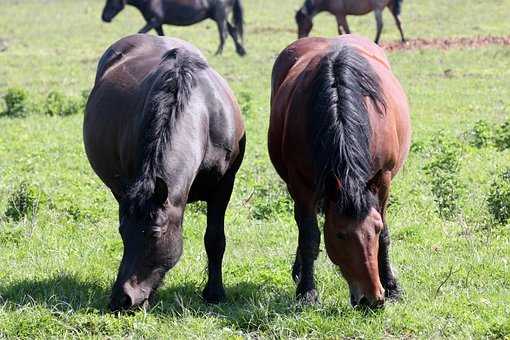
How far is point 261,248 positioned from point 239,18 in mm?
16760

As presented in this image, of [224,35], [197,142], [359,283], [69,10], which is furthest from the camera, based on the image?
[69,10]

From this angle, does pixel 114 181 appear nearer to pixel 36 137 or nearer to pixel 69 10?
pixel 36 137

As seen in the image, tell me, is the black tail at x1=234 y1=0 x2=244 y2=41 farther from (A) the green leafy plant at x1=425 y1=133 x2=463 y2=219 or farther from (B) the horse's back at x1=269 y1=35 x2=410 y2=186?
(B) the horse's back at x1=269 y1=35 x2=410 y2=186

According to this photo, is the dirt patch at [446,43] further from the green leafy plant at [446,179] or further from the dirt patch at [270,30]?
the green leafy plant at [446,179]

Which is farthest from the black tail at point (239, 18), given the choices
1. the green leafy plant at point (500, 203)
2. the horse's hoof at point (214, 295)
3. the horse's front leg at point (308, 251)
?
the horse's front leg at point (308, 251)

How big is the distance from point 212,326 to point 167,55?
2152mm

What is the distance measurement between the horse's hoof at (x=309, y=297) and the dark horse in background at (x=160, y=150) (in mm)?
612

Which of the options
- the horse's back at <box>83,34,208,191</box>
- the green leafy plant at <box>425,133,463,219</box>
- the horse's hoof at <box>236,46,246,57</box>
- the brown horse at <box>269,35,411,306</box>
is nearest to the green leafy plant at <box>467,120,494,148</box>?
the green leafy plant at <box>425,133,463,219</box>

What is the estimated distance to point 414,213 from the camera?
822 centimetres

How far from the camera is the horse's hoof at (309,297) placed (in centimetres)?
573

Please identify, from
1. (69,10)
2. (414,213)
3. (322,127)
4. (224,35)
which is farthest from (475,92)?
(69,10)

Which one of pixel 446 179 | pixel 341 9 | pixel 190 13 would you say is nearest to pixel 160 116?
pixel 446 179

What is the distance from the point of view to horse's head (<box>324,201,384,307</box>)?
504cm

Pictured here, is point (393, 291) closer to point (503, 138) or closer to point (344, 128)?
point (344, 128)
